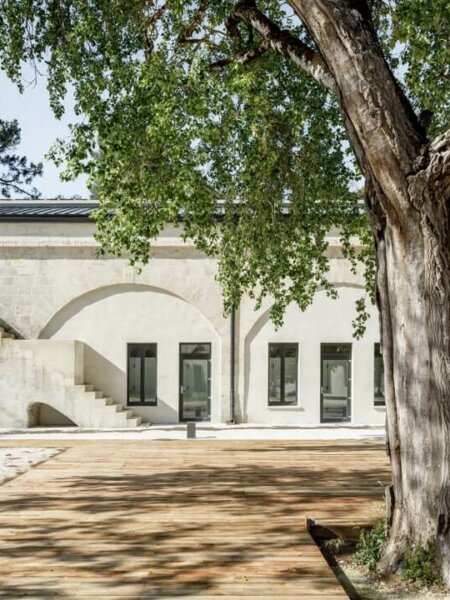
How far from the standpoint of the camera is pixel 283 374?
2020 centimetres

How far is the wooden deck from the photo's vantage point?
211 inches

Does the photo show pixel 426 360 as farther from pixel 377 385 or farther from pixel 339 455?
pixel 377 385

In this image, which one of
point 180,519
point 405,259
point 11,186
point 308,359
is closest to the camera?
point 405,259

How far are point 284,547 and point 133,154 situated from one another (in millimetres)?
5035

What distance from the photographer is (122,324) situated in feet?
66.5

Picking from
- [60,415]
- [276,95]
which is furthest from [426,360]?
[60,415]

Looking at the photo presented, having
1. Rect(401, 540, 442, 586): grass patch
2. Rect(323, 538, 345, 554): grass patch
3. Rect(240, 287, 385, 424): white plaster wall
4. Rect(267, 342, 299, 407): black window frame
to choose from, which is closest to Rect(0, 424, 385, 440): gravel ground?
Rect(240, 287, 385, 424): white plaster wall

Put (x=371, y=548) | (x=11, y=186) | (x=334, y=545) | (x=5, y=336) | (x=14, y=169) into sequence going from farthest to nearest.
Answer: (x=11, y=186) → (x=14, y=169) → (x=5, y=336) → (x=334, y=545) → (x=371, y=548)

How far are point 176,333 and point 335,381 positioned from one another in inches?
188

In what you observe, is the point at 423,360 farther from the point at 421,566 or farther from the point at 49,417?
the point at 49,417

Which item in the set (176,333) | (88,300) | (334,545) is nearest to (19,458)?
(334,545)

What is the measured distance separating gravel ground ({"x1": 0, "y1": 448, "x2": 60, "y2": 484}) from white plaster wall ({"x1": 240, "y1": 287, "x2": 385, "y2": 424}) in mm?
8513

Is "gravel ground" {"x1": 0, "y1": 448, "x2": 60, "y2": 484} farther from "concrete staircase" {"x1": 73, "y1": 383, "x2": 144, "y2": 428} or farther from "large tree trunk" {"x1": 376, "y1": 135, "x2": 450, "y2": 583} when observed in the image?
"concrete staircase" {"x1": 73, "y1": 383, "x2": 144, "y2": 428}

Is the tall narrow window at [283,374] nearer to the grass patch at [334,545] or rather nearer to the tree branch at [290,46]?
the grass patch at [334,545]
